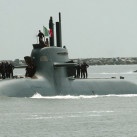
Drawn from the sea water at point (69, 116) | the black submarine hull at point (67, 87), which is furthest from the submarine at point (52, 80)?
the sea water at point (69, 116)

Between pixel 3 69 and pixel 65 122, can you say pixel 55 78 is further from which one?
pixel 65 122

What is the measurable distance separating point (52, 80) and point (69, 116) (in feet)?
26.8

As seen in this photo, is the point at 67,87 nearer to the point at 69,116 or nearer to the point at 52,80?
the point at 52,80

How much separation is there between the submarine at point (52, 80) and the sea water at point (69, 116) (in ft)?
1.52

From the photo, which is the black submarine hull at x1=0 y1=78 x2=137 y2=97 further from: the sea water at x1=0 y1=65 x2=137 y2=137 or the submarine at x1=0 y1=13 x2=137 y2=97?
the sea water at x1=0 y1=65 x2=137 y2=137

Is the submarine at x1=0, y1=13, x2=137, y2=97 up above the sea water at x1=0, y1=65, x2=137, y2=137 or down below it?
above

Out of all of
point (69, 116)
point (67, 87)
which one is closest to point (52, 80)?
point (67, 87)

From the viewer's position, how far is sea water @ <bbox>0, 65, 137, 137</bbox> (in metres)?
30.4

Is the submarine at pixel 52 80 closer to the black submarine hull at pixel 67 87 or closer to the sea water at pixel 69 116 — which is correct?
the black submarine hull at pixel 67 87

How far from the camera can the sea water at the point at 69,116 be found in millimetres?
30406

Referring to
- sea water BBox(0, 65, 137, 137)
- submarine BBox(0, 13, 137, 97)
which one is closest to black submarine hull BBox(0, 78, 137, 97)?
submarine BBox(0, 13, 137, 97)

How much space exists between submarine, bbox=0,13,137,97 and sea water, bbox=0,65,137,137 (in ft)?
1.52

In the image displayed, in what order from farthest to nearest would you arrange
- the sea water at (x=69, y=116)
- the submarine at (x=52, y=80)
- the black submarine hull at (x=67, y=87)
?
the submarine at (x=52, y=80)
the black submarine hull at (x=67, y=87)
the sea water at (x=69, y=116)

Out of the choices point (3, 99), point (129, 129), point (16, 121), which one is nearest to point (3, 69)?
point (3, 99)
